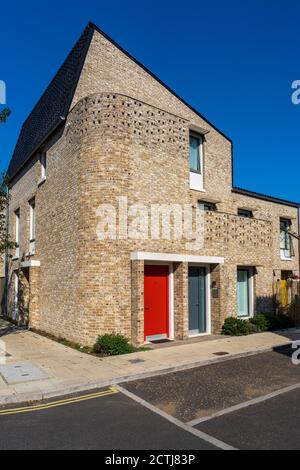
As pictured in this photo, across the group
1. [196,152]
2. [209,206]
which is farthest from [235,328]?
[196,152]

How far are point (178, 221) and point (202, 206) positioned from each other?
→ 2667 millimetres

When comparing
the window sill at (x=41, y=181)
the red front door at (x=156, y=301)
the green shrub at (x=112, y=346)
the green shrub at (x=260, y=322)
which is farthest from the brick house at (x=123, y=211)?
the green shrub at (x=260, y=322)

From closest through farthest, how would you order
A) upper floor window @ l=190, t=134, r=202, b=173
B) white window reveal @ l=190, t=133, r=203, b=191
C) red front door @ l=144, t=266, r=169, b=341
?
red front door @ l=144, t=266, r=169, b=341, white window reveal @ l=190, t=133, r=203, b=191, upper floor window @ l=190, t=134, r=202, b=173

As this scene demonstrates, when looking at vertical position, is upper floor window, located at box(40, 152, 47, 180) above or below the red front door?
above

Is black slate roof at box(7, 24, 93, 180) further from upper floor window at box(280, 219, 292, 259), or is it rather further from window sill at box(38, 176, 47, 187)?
upper floor window at box(280, 219, 292, 259)

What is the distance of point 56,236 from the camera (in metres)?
15.2

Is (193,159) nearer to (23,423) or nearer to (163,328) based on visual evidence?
(163,328)

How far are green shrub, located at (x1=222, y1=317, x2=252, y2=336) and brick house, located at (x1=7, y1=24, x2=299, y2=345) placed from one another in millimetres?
335

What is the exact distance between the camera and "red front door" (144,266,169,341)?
13.8 m

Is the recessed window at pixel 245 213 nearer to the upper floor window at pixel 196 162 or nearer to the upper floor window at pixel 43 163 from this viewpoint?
the upper floor window at pixel 196 162

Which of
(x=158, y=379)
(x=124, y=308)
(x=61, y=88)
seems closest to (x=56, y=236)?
(x=124, y=308)

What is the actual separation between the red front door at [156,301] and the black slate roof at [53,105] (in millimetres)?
6675

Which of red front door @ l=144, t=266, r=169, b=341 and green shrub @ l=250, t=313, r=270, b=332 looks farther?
green shrub @ l=250, t=313, r=270, b=332

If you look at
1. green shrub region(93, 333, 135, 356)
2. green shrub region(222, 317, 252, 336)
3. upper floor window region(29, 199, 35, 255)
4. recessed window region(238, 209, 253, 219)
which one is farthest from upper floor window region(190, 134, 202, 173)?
green shrub region(93, 333, 135, 356)
